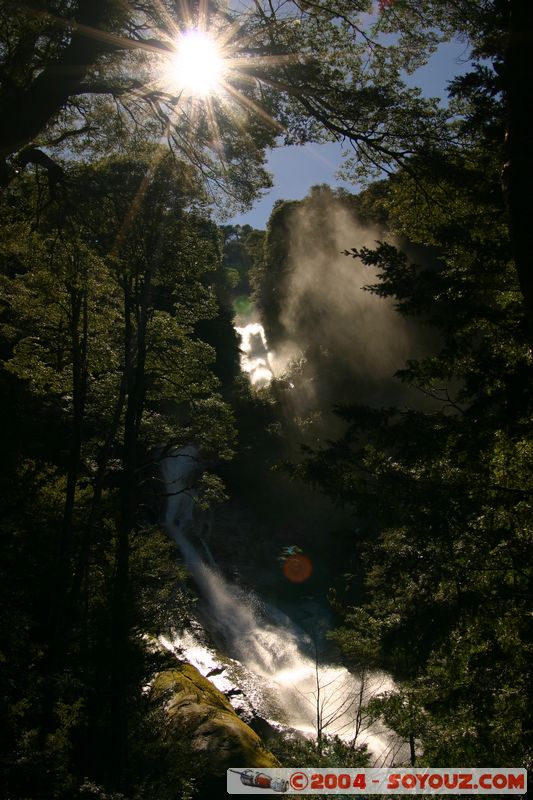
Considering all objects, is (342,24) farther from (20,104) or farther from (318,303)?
(318,303)

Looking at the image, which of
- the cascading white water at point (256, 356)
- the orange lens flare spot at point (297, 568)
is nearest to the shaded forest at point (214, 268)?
the orange lens flare spot at point (297, 568)

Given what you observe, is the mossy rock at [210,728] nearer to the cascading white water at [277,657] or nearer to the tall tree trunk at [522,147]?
the cascading white water at [277,657]

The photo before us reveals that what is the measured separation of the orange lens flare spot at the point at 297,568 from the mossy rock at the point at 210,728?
1149 cm

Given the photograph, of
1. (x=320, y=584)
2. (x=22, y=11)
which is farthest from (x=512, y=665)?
(x=320, y=584)

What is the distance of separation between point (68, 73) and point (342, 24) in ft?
10.1

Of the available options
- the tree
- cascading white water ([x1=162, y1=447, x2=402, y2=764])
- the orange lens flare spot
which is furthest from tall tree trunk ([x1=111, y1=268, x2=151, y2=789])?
the orange lens flare spot

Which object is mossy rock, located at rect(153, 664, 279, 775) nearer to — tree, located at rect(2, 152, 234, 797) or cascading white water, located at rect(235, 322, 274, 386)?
tree, located at rect(2, 152, 234, 797)

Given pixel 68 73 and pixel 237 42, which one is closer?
pixel 68 73

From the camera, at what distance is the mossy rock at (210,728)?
10.4m

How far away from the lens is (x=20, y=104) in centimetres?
476

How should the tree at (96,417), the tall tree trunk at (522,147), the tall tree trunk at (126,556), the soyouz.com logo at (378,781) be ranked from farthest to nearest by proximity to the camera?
the tall tree trunk at (126,556), the tree at (96,417), the soyouz.com logo at (378,781), the tall tree trunk at (522,147)

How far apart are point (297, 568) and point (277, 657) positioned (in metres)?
6.39

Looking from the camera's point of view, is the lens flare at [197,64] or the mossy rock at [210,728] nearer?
the lens flare at [197,64]

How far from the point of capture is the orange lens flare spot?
967 inches
